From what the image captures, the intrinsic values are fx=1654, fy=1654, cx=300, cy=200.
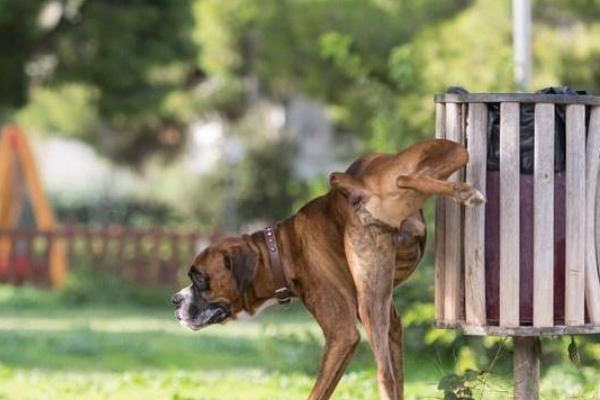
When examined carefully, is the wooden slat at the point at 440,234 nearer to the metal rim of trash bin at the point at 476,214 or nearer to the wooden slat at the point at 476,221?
the metal rim of trash bin at the point at 476,214

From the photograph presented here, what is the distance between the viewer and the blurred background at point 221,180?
40.2 feet

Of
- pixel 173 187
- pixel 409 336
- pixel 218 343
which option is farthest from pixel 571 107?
pixel 173 187

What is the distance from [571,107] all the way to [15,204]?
21.8 m

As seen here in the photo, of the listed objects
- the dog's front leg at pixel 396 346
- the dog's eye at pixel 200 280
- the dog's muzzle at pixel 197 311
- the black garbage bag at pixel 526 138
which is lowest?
the dog's front leg at pixel 396 346

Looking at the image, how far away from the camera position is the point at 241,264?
738 centimetres

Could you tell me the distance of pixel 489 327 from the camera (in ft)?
23.6

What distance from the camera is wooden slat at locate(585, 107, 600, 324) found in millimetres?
7246

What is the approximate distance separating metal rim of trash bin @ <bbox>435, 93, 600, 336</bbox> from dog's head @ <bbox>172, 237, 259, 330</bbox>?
2.88 feet

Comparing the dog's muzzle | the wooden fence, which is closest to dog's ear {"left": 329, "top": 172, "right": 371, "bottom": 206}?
the dog's muzzle

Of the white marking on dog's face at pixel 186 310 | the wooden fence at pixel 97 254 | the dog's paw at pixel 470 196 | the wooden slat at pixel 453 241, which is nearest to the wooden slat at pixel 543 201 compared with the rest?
the wooden slat at pixel 453 241

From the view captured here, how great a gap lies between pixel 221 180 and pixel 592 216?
94.8 ft

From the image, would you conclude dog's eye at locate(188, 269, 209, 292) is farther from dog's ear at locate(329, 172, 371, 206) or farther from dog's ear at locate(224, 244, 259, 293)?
dog's ear at locate(329, 172, 371, 206)

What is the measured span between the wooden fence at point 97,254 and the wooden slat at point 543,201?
20.2 meters

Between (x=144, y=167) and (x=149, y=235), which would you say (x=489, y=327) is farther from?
(x=144, y=167)
